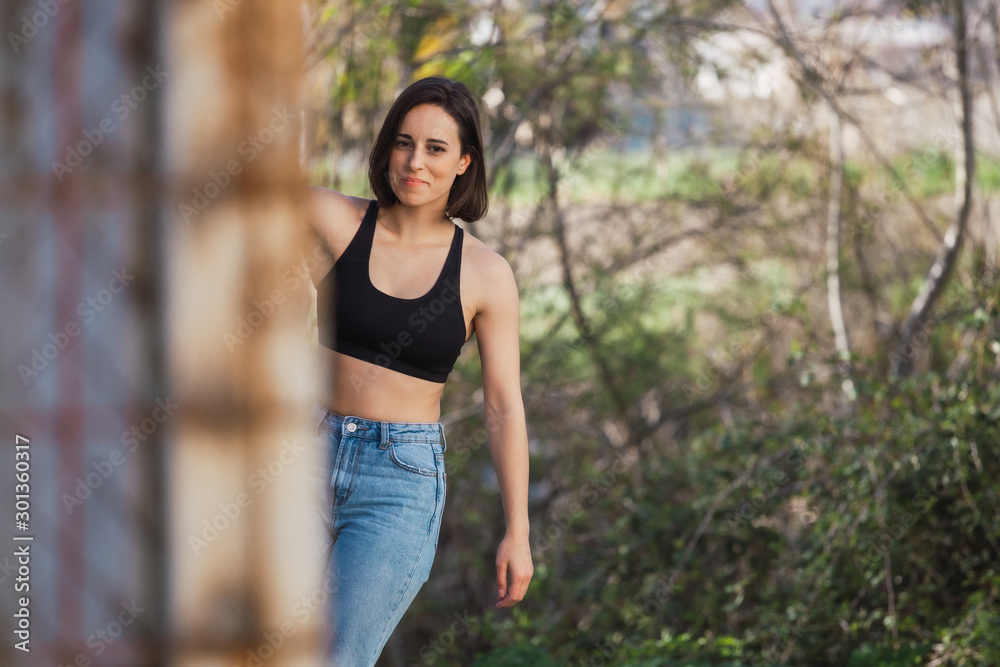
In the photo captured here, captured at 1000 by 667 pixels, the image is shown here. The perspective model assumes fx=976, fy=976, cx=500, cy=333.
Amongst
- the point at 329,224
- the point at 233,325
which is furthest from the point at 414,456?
the point at 233,325

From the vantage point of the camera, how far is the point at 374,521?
7.41 ft

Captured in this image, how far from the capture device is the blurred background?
101 cm

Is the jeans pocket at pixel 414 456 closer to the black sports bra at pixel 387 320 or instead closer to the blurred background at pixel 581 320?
the black sports bra at pixel 387 320

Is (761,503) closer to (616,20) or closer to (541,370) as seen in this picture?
(541,370)

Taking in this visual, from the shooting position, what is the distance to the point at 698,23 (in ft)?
18.6

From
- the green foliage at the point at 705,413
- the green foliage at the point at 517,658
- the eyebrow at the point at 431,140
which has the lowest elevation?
the green foliage at the point at 517,658

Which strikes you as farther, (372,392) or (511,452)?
(511,452)

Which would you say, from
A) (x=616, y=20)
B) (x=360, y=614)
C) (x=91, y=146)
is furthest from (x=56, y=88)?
(x=616, y=20)

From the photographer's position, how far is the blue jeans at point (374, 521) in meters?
2.19

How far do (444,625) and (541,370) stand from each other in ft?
5.48

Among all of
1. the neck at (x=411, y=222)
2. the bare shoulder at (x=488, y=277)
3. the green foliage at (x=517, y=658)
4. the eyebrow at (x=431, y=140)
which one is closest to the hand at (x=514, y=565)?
the bare shoulder at (x=488, y=277)

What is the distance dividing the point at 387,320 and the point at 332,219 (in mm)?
299

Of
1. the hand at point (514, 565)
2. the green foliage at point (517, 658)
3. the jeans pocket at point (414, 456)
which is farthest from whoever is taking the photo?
the green foliage at point (517, 658)

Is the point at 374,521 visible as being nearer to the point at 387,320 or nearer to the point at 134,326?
the point at 387,320
